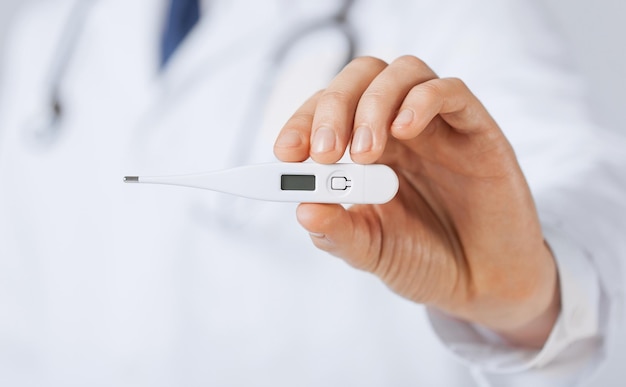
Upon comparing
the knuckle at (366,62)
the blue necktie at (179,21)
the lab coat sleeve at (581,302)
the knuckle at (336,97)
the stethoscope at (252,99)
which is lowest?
the lab coat sleeve at (581,302)

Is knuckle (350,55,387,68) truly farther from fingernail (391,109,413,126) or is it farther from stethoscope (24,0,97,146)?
stethoscope (24,0,97,146)

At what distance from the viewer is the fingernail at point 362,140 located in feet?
1.65

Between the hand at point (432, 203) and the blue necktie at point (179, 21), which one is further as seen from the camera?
the blue necktie at point (179, 21)

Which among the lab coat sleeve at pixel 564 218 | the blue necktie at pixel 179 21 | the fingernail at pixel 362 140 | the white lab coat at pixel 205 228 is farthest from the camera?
the blue necktie at pixel 179 21

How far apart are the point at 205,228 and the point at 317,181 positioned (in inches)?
22.1

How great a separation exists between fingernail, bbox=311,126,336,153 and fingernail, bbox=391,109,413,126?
1.7 inches

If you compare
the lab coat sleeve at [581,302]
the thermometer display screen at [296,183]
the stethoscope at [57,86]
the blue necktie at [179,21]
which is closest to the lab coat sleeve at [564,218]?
the lab coat sleeve at [581,302]

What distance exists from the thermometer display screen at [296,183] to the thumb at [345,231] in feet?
0.04

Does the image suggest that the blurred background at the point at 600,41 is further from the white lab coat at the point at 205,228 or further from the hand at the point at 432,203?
the hand at the point at 432,203

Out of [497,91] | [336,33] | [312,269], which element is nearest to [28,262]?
[312,269]

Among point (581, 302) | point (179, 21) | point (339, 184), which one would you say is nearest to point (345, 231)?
point (339, 184)

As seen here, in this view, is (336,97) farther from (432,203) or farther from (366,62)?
(432,203)

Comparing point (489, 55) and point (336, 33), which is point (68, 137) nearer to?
point (336, 33)

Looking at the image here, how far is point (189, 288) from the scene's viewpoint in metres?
1.07
